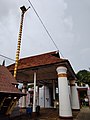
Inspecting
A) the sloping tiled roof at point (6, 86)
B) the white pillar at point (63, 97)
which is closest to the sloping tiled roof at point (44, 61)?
the white pillar at point (63, 97)

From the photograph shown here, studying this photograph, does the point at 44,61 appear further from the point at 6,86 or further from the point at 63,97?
the point at 6,86

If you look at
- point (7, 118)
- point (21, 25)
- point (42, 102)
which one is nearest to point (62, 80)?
point (7, 118)

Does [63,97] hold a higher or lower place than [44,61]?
lower

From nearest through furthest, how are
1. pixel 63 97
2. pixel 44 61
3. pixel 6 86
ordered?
pixel 6 86, pixel 63 97, pixel 44 61

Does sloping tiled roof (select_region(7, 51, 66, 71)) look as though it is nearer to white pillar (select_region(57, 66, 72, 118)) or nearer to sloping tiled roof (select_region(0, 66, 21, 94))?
white pillar (select_region(57, 66, 72, 118))

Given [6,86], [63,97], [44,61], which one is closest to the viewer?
[6,86]

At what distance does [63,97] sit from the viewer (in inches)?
359

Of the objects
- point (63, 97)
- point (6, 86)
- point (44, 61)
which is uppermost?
point (44, 61)

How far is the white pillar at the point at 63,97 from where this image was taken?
8.74 metres

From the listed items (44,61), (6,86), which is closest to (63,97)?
(44,61)

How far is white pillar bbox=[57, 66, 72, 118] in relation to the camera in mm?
8742

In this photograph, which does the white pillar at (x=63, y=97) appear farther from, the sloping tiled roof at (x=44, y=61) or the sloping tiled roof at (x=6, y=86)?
the sloping tiled roof at (x=6, y=86)

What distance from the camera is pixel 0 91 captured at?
6512 mm

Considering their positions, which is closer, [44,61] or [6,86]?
[6,86]
